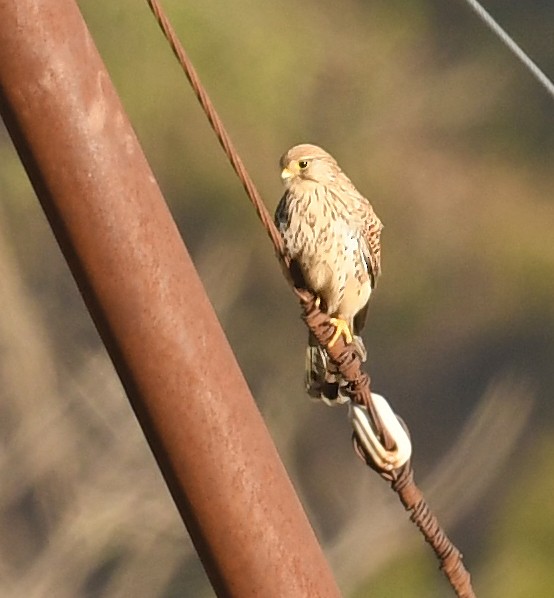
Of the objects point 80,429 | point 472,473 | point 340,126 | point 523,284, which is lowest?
point 472,473

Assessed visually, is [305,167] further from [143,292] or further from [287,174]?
[143,292]

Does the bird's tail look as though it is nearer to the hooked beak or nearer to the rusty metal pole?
the hooked beak

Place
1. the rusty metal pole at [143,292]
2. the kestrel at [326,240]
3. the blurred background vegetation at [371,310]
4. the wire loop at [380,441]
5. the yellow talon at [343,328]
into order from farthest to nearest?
the blurred background vegetation at [371,310]
the kestrel at [326,240]
the yellow talon at [343,328]
the wire loop at [380,441]
the rusty metal pole at [143,292]

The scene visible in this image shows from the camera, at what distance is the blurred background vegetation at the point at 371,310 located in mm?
3158

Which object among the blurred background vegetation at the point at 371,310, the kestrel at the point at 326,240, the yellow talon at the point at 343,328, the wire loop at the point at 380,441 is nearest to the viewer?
the wire loop at the point at 380,441

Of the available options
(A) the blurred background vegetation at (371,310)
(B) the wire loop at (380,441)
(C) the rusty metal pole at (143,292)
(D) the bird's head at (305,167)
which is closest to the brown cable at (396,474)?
(B) the wire loop at (380,441)

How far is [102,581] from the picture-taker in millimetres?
3203

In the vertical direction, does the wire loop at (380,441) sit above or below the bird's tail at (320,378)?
below

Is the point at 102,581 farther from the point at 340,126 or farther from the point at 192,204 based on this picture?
the point at 340,126

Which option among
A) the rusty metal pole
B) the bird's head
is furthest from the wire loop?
the bird's head

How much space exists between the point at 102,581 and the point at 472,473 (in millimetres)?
946

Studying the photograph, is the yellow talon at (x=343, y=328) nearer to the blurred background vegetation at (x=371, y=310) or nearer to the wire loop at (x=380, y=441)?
the wire loop at (x=380, y=441)

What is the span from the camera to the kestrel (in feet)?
6.48

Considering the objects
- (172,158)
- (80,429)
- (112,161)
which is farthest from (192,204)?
(112,161)
